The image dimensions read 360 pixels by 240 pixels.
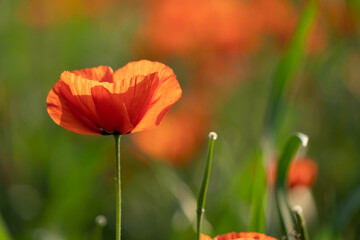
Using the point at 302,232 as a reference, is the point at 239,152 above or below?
below

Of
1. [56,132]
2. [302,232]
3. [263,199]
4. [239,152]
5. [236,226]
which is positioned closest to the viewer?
[302,232]

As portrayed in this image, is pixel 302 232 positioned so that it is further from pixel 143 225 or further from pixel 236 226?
pixel 143 225

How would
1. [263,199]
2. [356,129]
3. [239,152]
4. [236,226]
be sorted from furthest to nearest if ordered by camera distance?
[239,152] < [356,129] < [236,226] < [263,199]

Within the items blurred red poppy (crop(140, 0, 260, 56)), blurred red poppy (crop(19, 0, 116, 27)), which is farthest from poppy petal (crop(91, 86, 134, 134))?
blurred red poppy (crop(19, 0, 116, 27))

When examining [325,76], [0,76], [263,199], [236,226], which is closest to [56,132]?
[0,76]

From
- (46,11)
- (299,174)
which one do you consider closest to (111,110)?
(299,174)

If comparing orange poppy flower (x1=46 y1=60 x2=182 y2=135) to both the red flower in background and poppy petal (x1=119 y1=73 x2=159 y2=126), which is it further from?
the red flower in background

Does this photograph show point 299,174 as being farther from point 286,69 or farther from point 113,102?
point 113,102
